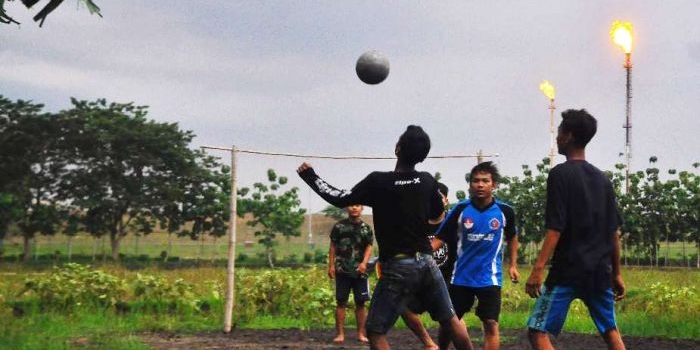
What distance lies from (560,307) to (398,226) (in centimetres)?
115

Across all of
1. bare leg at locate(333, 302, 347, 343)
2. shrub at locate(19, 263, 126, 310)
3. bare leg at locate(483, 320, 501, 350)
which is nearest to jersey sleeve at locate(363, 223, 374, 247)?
bare leg at locate(333, 302, 347, 343)

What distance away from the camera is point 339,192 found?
18.4 ft

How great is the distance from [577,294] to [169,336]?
7.02 metres

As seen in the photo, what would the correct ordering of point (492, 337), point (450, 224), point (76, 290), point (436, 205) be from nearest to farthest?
point (436, 205), point (492, 337), point (450, 224), point (76, 290)

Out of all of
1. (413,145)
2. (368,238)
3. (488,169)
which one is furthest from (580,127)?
(368,238)

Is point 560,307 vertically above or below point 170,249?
above

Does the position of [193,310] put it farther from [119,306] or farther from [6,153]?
[6,153]

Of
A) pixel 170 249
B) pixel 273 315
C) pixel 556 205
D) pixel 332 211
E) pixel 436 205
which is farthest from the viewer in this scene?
pixel 170 249

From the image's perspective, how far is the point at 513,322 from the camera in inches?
486

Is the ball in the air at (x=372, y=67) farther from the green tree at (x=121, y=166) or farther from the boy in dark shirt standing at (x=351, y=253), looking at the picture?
the green tree at (x=121, y=166)

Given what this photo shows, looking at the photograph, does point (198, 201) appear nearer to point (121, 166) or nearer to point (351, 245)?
point (121, 166)

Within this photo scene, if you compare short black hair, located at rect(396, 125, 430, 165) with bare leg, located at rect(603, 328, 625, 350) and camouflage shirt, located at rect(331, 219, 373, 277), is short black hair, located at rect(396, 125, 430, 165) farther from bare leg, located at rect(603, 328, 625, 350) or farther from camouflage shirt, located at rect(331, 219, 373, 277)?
camouflage shirt, located at rect(331, 219, 373, 277)

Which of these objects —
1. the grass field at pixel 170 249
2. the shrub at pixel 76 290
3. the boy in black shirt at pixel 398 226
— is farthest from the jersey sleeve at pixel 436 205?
the grass field at pixel 170 249

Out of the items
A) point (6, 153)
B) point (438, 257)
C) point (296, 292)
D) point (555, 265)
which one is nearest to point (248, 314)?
point (296, 292)
